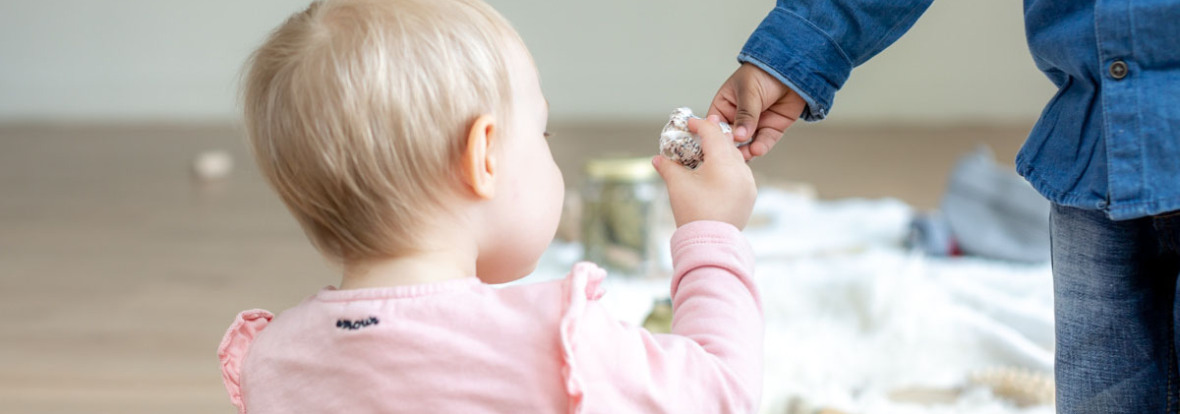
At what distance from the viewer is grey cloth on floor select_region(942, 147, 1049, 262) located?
184 centimetres

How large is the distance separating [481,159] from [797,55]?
13.0 inches

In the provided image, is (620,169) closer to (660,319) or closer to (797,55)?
(660,319)

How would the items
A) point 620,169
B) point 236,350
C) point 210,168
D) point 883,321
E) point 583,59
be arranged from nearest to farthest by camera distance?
point 236,350 → point 883,321 → point 620,169 → point 210,168 → point 583,59

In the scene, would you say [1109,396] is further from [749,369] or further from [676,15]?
[676,15]

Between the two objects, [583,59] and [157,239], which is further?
[583,59]

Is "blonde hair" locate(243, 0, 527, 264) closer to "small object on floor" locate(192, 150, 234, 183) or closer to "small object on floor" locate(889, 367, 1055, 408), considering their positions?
"small object on floor" locate(889, 367, 1055, 408)

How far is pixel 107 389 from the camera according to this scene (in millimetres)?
1465

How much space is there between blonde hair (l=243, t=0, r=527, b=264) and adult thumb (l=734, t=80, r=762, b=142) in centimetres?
25

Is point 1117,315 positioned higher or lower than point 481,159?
lower

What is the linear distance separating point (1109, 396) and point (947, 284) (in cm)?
88

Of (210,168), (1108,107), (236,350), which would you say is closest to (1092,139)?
(1108,107)

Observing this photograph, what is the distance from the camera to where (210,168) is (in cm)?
292

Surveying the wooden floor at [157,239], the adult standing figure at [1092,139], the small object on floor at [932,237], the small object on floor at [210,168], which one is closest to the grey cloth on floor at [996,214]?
the small object on floor at [932,237]

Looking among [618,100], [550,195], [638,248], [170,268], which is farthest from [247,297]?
[618,100]
